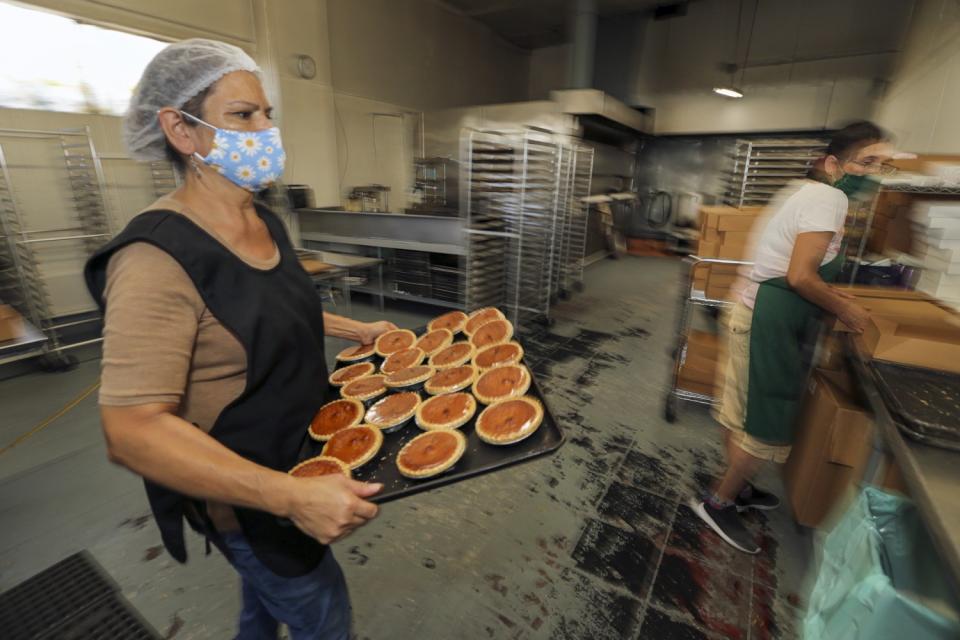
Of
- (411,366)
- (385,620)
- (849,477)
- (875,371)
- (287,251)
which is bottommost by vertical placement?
(385,620)

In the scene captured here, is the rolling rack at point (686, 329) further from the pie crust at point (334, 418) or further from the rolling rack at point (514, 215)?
the pie crust at point (334, 418)

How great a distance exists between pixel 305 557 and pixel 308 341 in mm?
461

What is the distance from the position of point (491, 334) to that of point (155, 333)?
126cm

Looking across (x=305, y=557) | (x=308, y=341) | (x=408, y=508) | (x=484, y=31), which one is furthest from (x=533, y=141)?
(x=484, y=31)

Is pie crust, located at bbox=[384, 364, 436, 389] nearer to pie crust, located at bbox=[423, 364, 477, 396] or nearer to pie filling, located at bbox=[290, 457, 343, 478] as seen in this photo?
pie crust, located at bbox=[423, 364, 477, 396]

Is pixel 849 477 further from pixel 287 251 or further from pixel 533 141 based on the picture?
pixel 533 141

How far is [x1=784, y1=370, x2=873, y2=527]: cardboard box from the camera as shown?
161 centimetres

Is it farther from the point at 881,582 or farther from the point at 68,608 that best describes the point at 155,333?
the point at 68,608

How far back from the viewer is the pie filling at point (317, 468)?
100 centimetres

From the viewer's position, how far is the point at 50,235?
144 inches

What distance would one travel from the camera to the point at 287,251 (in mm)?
960

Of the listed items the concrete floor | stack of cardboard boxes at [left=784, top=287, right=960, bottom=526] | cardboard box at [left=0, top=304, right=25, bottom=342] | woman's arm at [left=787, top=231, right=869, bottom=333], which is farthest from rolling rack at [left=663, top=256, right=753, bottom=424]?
cardboard box at [left=0, top=304, right=25, bottom=342]

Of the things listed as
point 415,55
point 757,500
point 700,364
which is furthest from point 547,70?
point 757,500

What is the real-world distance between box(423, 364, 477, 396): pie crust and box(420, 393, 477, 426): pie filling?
0.06m
